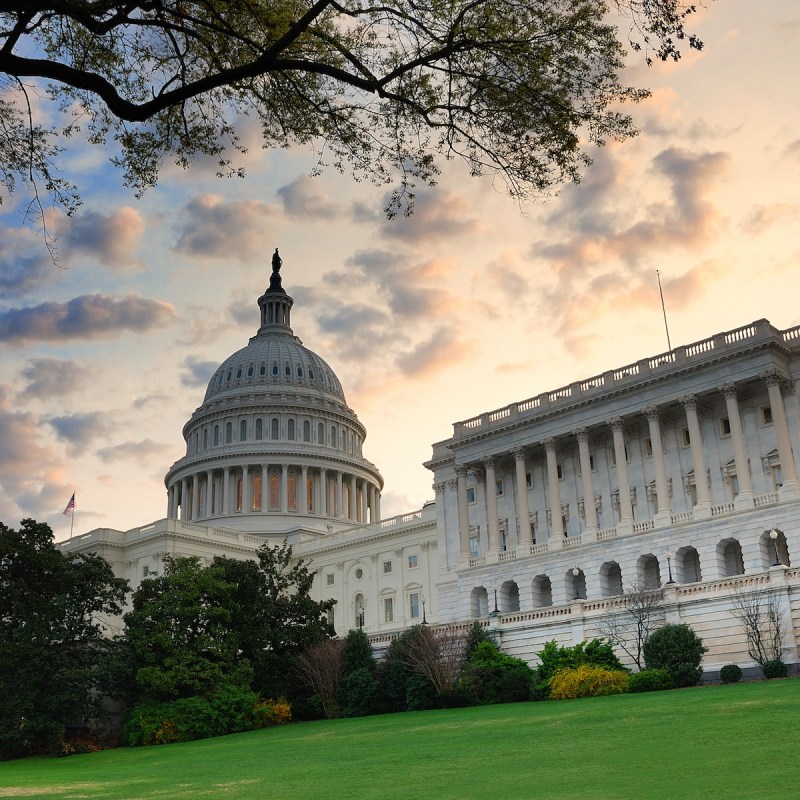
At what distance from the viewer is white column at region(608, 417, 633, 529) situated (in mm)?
73625

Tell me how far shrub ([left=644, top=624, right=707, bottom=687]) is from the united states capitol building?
371 centimetres

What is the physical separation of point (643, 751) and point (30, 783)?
21.9 m

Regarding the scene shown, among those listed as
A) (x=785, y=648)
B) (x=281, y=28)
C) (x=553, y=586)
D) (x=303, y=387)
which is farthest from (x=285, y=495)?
(x=281, y=28)

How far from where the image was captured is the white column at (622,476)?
73.6 meters

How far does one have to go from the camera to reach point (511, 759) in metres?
25.5

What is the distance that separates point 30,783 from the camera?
34594 mm

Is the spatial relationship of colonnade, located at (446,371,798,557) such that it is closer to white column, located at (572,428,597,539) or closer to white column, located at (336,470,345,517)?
white column, located at (572,428,597,539)

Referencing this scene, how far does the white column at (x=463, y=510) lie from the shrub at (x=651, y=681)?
37.4 m

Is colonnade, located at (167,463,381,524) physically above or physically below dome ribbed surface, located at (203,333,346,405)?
below

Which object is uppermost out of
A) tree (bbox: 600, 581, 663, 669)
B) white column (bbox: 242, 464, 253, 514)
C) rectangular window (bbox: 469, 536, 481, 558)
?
white column (bbox: 242, 464, 253, 514)

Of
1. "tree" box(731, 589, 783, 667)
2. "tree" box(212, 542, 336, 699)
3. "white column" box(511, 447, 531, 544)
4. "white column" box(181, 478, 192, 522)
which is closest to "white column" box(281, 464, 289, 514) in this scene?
"white column" box(181, 478, 192, 522)

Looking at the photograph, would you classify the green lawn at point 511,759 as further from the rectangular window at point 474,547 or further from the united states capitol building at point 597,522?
the rectangular window at point 474,547

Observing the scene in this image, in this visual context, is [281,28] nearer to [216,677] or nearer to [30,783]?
[30,783]

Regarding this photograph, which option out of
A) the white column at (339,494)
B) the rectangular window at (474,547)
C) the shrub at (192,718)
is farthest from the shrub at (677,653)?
the white column at (339,494)
